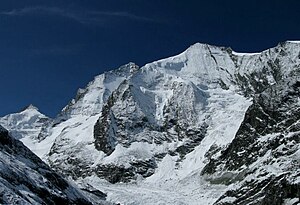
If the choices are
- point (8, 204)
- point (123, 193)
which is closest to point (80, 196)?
point (8, 204)

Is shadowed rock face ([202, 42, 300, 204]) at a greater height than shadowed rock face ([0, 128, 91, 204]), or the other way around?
shadowed rock face ([202, 42, 300, 204])

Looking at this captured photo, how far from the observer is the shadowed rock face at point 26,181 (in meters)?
61.1

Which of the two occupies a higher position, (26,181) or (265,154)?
(265,154)

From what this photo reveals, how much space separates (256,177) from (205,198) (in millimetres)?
22451

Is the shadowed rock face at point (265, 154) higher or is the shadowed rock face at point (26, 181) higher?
the shadowed rock face at point (265, 154)

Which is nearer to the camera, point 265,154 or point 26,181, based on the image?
point 26,181

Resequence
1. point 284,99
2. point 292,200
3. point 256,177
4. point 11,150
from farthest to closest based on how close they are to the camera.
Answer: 1. point 284,99
2. point 256,177
3. point 292,200
4. point 11,150

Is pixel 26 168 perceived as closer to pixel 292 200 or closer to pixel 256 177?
pixel 292 200

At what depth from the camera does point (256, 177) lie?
149750 millimetres

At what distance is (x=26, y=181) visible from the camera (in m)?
69.1

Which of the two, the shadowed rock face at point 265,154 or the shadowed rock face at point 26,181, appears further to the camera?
the shadowed rock face at point 265,154

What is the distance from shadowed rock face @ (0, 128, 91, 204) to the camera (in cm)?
6109

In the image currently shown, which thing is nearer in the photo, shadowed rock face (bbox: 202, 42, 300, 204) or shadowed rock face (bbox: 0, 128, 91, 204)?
shadowed rock face (bbox: 0, 128, 91, 204)

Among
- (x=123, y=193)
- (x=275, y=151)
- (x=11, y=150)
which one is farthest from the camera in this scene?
(x=123, y=193)
